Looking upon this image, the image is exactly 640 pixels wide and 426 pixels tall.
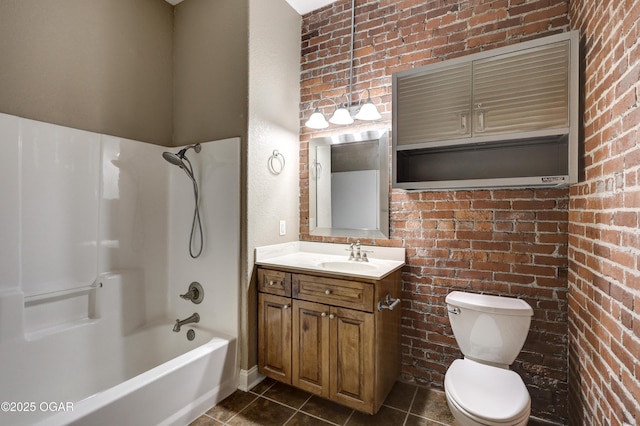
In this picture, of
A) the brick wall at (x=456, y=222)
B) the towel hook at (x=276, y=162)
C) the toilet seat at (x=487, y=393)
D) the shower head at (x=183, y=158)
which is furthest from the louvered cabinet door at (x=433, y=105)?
the shower head at (x=183, y=158)

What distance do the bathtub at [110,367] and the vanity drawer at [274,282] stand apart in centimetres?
46

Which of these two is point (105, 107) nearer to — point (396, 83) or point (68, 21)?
point (68, 21)

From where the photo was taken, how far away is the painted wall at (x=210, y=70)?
2311mm

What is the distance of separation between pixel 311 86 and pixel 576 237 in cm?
229

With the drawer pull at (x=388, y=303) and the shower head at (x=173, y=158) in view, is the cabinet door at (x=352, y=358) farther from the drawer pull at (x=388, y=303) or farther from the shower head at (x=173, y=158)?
the shower head at (x=173, y=158)

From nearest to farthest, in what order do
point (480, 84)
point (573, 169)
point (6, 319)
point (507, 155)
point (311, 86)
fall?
point (573, 169) < point (6, 319) < point (480, 84) < point (507, 155) < point (311, 86)

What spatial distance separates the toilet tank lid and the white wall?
143 cm

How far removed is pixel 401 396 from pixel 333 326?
30.5 inches

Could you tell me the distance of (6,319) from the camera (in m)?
1.71

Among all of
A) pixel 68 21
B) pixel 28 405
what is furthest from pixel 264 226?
pixel 68 21

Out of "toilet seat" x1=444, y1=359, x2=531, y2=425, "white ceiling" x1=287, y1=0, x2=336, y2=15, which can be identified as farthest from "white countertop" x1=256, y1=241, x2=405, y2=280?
"white ceiling" x1=287, y1=0, x2=336, y2=15

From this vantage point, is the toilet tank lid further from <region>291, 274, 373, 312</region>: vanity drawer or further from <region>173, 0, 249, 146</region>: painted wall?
<region>173, 0, 249, 146</region>: painted wall

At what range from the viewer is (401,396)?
85.8 inches

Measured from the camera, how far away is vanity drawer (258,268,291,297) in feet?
7.22
